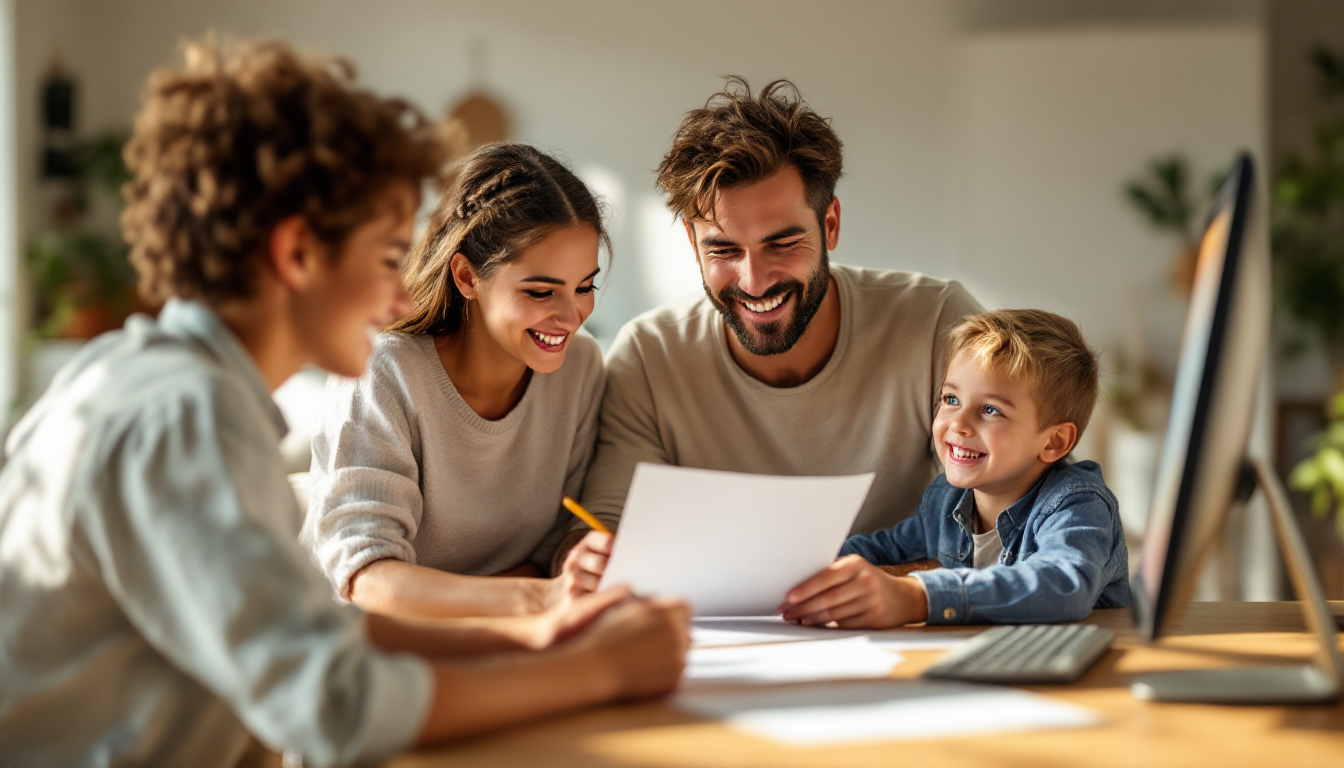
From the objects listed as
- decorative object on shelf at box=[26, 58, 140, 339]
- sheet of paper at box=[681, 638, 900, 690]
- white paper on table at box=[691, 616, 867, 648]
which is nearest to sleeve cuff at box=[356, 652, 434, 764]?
sheet of paper at box=[681, 638, 900, 690]

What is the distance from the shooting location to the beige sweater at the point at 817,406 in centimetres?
211

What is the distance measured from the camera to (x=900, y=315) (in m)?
2.17

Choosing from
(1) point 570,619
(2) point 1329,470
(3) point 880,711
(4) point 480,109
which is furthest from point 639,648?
(4) point 480,109

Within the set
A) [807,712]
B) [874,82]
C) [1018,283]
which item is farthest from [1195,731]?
[874,82]

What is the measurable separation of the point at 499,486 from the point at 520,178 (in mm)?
468

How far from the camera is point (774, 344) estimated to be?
6.91ft

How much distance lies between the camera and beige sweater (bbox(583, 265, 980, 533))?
2111 millimetres

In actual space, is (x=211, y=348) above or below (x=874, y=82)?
below

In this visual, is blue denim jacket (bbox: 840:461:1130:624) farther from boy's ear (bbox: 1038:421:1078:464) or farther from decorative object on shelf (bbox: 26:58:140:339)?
decorative object on shelf (bbox: 26:58:140:339)

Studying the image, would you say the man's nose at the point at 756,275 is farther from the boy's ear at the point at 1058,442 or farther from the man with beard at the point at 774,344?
the boy's ear at the point at 1058,442

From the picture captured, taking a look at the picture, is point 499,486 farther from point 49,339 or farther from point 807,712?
point 49,339

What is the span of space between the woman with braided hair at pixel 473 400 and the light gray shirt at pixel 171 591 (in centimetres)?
68

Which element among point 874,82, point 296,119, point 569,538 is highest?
point 874,82

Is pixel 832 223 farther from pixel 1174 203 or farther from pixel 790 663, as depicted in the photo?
pixel 1174 203
